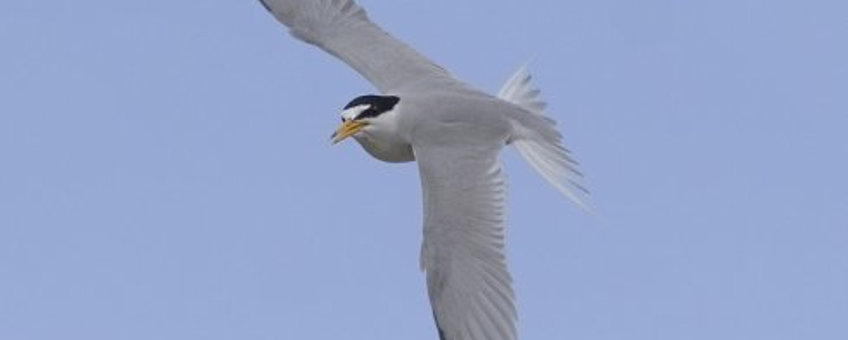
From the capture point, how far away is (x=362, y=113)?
12.9 metres

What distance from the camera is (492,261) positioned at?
12.1 m

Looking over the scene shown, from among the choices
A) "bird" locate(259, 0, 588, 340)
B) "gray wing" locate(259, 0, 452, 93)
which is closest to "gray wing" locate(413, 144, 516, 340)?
"bird" locate(259, 0, 588, 340)

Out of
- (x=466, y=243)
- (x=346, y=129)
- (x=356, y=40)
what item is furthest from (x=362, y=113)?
(x=356, y=40)

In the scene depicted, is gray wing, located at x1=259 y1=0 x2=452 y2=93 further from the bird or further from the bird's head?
the bird's head

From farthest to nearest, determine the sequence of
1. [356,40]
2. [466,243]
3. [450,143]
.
Result: [356,40], [450,143], [466,243]

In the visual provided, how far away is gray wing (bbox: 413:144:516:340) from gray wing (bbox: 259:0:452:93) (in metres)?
1.33

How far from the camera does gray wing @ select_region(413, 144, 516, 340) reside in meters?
11.8

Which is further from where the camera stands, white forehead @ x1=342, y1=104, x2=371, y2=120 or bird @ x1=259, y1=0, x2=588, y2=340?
white forehead @ x1=342, y1=104, x2=371, y2=120

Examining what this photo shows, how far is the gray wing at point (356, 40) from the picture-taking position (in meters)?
14.2

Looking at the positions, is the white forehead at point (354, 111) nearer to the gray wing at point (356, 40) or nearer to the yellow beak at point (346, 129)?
the yellow beak at point (346, 129)

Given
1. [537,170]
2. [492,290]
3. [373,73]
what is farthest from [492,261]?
[373,73]

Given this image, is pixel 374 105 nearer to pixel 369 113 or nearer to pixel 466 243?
pixel 369 113

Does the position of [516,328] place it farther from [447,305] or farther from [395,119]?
[395,119]

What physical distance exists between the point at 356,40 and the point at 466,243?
273cm
